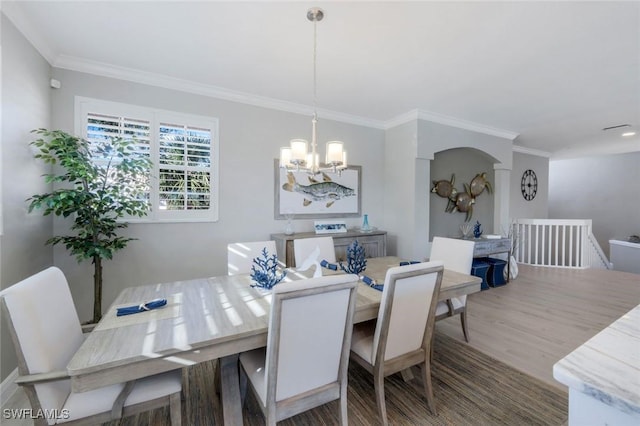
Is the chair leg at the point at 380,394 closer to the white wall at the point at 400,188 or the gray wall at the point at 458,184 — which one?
the white wall at the point at 400,188

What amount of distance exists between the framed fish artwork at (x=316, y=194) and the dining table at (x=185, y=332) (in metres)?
1.82

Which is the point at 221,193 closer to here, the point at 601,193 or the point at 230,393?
the point at 230,393

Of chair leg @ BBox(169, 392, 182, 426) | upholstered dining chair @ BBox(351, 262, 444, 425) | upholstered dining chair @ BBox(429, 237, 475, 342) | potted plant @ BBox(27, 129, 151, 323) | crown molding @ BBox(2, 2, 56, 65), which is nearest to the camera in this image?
chair leg @ BBox(169, 392, 182, 426)

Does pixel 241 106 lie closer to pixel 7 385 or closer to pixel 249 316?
pixel 249 316

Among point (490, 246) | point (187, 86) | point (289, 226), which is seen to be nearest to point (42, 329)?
point (289, 226)

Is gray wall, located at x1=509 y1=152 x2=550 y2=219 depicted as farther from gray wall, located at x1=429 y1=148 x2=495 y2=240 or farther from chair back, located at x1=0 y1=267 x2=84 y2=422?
chair back, located at x1=0 y1=267 x2=84 y2=422

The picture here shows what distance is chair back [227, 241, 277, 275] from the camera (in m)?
→ 2.54

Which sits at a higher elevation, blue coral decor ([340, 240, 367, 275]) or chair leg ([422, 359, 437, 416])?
blue coral decor ([340, 240, 367, 275])

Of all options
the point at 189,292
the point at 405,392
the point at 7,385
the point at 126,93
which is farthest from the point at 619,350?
the point at 126,93

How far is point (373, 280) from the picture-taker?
216cm

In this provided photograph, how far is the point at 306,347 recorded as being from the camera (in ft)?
4.44

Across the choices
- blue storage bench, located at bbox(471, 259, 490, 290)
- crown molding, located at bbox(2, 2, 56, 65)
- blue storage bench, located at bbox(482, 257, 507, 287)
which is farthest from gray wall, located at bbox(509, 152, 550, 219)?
crown molding, located at bbox(2, 2, 56, 65)

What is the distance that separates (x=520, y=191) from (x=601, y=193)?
12.1 ft

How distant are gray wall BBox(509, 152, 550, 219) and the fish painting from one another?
15.6 ft
